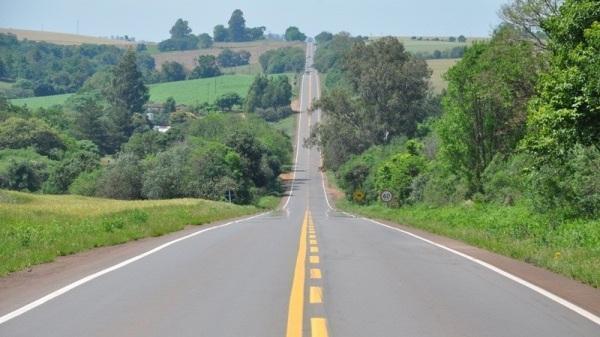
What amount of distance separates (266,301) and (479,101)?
1500 inches

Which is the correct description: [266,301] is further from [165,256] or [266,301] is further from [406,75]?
[406,75]

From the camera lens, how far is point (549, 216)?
25094 millimetres

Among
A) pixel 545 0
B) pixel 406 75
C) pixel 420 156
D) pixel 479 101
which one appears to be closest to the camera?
pixel 545 0

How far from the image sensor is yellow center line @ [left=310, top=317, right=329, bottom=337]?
822 centimetres

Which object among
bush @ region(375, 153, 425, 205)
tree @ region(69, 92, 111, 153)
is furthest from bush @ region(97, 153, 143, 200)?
tree @ region(69, 92, 111, 153)

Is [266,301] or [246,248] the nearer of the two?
[266,301]

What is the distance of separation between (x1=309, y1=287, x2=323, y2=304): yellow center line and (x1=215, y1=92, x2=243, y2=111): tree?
176783 mm

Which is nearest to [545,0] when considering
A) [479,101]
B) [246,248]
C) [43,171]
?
[479,101]

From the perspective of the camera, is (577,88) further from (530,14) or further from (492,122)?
(492,122)

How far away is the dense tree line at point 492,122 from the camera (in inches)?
654

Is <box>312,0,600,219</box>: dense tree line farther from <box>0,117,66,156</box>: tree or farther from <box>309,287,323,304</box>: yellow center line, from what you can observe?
<box>0,117,66,156</box>: tree

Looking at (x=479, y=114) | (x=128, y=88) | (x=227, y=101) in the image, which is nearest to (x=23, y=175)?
(x=479, y=114)

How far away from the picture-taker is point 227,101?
188250mm

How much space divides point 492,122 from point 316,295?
38.5 meters
